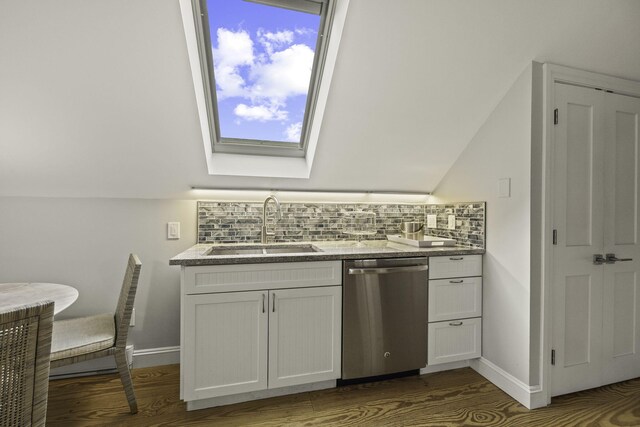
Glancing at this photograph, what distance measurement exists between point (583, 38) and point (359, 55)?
129cm

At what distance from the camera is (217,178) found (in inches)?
89.2

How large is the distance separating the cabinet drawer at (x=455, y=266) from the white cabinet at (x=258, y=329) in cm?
69

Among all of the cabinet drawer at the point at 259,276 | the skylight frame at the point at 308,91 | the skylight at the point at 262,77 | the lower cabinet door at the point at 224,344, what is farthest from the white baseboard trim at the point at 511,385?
the skylight frame at the point at 308,91

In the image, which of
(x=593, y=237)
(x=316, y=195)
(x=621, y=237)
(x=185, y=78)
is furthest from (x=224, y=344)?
(x=621, y=237)

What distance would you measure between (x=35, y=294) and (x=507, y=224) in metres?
2.73

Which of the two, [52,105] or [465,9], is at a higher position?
[465,9]

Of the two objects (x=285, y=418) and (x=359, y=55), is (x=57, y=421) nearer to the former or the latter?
(x=285, y=418)

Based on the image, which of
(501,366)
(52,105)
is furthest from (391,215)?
(52,105)

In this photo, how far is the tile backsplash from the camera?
93.0 inches

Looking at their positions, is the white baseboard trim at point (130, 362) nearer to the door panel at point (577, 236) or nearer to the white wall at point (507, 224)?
the white wall at point (507, 224)

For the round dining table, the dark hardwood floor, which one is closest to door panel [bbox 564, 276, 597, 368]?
the dark hardwood floor

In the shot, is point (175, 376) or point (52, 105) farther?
point (175, 376)

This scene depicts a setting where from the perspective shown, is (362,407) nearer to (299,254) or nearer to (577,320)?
(299,254)

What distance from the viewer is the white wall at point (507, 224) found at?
1.85 m
